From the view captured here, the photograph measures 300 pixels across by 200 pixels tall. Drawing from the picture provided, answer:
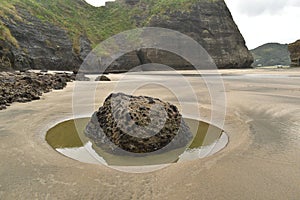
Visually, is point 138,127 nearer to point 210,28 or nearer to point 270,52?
point 210,28

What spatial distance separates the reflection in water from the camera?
12.1 ft

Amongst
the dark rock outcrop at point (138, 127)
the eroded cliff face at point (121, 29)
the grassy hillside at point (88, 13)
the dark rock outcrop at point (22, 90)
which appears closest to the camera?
the dark rock outcrop at point (138, 127)

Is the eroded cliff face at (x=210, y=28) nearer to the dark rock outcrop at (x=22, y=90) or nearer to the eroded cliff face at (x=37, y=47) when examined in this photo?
the eroded cliff face at (x=37, y=47)

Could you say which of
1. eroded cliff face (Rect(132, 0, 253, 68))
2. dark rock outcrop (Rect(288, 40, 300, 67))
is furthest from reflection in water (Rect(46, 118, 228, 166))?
eroded cliff face (Rect(132, 0, 253, 68))

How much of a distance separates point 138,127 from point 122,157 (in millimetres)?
577

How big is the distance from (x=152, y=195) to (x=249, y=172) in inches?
53.4

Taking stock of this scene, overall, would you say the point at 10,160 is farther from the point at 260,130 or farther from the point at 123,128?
the point at 260,130

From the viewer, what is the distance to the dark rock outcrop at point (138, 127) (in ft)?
13.2

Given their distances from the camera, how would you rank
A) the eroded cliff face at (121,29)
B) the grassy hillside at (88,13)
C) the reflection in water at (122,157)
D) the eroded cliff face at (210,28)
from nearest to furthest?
the reflection in water at (122,157), the eroded cliff face at (121,29), the grassy hillside at (88,13), the eroded cliff face at (210,28)

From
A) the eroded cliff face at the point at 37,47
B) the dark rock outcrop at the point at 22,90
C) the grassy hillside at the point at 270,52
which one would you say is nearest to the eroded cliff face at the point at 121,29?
Result: the eroded cliff face at the point at 37,47

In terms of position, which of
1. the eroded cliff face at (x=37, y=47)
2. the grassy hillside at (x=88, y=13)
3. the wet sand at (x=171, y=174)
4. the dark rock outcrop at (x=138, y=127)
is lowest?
the wet sand at (x=171, y=174)

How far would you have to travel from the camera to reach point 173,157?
384cm

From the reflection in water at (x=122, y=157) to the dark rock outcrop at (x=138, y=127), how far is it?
0.52 ft

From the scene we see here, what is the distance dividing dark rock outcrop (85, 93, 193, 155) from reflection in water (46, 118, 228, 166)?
0.16 metres
